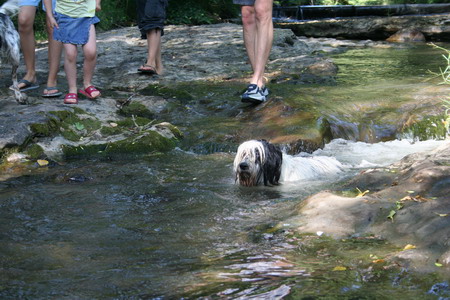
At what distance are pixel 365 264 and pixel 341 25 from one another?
1611 cm

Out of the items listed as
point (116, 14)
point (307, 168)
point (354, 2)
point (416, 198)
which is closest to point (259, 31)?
point (307, 168)

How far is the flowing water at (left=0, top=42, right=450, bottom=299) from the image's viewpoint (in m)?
2.87

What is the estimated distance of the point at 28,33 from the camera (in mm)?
7316

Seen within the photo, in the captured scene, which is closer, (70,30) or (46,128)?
(46,128)

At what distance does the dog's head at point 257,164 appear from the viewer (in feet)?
17.2

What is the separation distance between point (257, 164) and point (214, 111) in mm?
2505

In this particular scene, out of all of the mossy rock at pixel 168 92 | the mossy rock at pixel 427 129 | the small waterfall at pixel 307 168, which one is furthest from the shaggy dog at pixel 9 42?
the mossy rock at pixel 427 129

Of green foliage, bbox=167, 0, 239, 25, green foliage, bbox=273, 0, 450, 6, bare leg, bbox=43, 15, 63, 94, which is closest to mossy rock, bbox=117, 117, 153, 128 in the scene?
bare leg, bbox=43, 15, 63, 94

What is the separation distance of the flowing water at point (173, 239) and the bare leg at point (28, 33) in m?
2.27

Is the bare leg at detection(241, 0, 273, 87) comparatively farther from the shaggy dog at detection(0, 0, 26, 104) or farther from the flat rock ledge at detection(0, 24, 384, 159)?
the shaggy dog at detection(0, 0, 26, 104)

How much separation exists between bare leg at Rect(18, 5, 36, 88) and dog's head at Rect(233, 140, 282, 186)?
348cm

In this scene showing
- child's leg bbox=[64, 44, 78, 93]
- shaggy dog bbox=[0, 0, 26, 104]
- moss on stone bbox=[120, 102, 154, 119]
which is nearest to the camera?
shaggy dog bbox=[0, 0, 26, 104]

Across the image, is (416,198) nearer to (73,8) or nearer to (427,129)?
(427,129)

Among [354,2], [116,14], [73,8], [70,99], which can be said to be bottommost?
[70,99]
